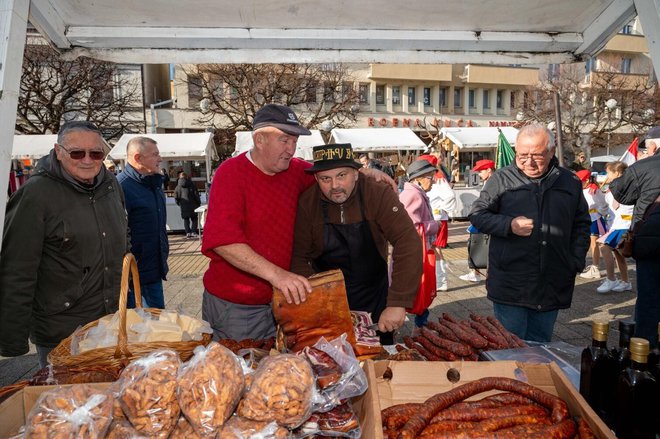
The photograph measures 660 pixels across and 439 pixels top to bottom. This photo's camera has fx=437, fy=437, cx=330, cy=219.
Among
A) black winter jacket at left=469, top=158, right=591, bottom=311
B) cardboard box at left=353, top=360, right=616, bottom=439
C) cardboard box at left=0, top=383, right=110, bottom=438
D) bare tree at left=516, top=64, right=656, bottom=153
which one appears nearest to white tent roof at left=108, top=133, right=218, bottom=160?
black winter jacket at left=469, top=158, right=591, bottom=311

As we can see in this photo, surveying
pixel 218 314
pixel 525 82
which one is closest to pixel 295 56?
pixel 218 314

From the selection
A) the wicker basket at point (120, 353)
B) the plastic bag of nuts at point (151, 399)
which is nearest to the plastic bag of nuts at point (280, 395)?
the plastic bag of nuts at point (151, 399)

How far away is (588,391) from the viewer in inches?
72.9

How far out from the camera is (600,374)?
5.97 feet

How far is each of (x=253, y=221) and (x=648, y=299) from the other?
348 centimetres

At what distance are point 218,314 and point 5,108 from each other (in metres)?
1.79

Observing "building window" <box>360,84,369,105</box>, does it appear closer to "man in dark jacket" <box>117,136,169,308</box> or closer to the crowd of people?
"man in dark jacket" <box>117,136,169,308</box>

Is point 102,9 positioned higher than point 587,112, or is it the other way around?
point 587,112

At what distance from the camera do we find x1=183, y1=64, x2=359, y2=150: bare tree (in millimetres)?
27078

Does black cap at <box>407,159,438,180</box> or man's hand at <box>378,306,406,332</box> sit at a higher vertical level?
black cap at <box>407,159,438,180</box>

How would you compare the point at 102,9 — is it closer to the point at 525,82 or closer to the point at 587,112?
the point at 587,112

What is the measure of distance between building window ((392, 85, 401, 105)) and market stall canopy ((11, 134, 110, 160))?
28.4m

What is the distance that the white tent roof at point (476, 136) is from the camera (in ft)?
63.1

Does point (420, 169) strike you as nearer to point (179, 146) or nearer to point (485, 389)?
point (485, 389)
